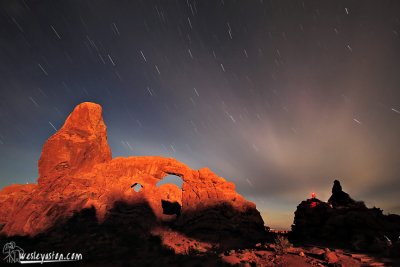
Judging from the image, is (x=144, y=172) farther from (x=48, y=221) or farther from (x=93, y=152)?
(x=48, y=221)

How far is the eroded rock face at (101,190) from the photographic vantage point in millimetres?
32844

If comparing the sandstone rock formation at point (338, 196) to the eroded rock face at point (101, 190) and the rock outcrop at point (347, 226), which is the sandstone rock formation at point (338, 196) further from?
the eroded rock face at point (101, 190)

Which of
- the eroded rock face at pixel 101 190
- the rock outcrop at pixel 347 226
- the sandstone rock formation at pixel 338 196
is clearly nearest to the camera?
the rock outcrop at pixel 347 226

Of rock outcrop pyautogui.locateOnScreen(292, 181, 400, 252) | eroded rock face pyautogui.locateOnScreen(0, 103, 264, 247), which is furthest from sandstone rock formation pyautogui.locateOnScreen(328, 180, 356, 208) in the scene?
eroded rock face pyautogui.locateOnScreen(0, 103, 264, 247)

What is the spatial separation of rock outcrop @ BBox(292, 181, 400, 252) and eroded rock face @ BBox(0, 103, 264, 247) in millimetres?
8672

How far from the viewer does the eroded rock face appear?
3284cm

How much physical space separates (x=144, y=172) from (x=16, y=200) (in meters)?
24.9

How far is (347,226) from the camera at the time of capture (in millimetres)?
21562

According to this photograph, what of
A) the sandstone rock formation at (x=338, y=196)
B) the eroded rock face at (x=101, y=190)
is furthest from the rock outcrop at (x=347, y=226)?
the eroded rock face at (x=101, y=190)

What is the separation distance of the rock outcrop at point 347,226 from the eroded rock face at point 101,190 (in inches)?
341

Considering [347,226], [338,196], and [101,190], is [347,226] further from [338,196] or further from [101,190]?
[101,190]

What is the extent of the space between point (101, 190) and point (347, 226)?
33664 mm

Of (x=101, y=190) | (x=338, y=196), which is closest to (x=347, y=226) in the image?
(x=338, y=196)

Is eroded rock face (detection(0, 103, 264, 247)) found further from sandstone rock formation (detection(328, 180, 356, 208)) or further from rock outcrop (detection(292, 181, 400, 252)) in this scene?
sandstone rock formation (detection(328, 180, 356, 208))
